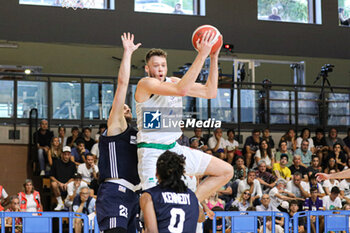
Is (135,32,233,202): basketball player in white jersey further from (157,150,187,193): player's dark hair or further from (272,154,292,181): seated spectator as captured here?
(272,154,292,181): seated spectator

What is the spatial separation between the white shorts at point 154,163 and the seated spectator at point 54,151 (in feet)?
29.0

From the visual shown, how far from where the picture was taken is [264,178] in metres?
14.3

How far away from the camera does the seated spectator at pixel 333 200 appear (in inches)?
539

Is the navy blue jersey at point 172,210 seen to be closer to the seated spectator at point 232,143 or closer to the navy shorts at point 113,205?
the navy shorts at point 113,205

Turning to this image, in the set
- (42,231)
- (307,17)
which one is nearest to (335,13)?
(307,17)

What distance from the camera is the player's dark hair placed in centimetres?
526

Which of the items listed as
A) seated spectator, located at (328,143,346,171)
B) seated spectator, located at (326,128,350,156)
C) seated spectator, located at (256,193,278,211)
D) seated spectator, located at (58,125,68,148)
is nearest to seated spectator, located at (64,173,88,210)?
seated spectator, located at (58,125,68,148)

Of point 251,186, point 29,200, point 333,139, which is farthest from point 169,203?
point 333,139

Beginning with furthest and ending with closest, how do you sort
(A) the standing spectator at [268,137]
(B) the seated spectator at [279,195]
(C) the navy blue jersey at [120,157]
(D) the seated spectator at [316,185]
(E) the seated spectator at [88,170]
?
(A) the standing spectator at [268,137] → (D) the seated spectator at [316,185] → (E) the seated spectator at [88,170] → (B) the seated spectator at [279,195] → (C) the navy blue jersey at [120,157]

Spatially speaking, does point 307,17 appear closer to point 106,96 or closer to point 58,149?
point 106,96

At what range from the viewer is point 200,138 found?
15914mm

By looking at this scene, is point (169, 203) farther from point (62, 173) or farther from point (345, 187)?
point (345, 187)

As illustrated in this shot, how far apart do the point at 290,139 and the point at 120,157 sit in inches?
438

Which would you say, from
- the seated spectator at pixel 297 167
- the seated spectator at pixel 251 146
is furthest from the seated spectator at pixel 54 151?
the seated spectator at pixel 297 167
